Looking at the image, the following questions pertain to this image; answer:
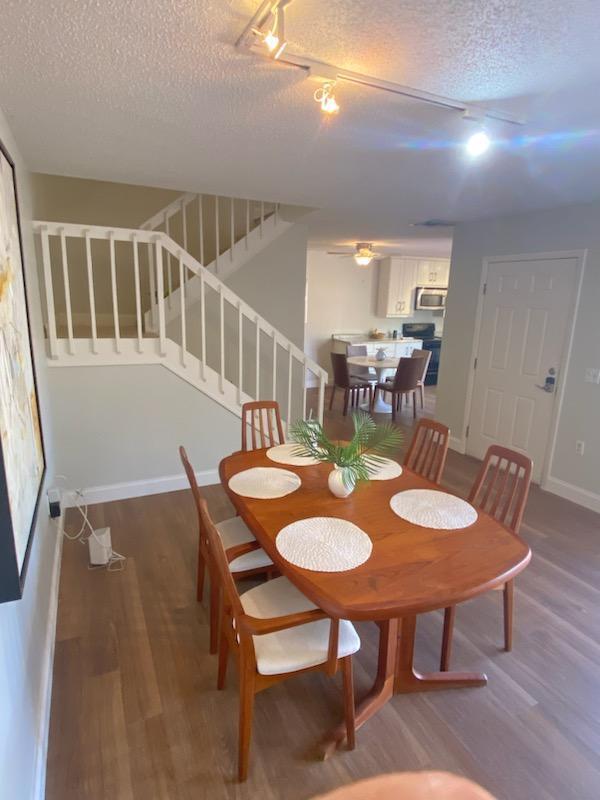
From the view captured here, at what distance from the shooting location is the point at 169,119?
1.92 m

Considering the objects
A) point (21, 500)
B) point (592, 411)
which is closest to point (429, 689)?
point (21, 500)

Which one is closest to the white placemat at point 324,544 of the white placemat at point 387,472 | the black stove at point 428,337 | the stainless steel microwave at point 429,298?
the white placemat at point 387,472

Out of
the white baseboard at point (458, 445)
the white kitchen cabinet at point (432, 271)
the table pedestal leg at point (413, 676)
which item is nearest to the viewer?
the table pedestal leg at point (413, 676)

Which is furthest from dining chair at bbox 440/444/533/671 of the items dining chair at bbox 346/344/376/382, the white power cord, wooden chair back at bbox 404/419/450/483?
dining chair at bbox 346/344/376/382

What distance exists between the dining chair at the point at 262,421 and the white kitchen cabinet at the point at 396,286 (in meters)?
5.60

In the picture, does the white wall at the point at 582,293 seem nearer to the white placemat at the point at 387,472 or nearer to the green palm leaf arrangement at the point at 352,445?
the white placemat at the point at 387,472

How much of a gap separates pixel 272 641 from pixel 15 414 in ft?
3.86

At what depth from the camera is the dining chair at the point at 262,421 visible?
2.88m

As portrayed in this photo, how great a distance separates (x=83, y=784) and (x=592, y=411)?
3867 mm

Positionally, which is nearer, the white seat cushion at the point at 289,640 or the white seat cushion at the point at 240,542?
the white seat cushion at the point at 289,640

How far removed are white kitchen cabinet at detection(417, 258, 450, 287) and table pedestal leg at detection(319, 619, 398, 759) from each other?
7.40m

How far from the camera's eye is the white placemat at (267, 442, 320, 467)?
240cm

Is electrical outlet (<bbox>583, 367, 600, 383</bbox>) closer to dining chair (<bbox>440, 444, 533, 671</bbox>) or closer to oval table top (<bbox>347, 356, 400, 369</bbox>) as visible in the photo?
dining chair (<bbox>440, 444, 533, 671</bbox>)

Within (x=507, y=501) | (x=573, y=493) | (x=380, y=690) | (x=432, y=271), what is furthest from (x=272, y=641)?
(x=432, y=271)
